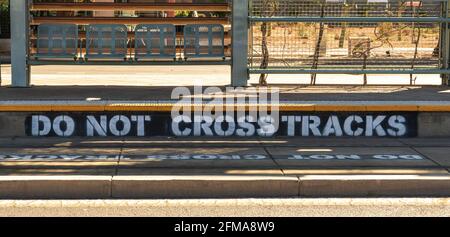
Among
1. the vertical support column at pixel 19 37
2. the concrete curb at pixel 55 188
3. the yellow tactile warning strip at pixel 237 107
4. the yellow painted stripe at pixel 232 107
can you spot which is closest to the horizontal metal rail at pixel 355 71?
the yellow tactile warning strip at pixel 237 107

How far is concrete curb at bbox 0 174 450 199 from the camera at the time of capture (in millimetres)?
6965

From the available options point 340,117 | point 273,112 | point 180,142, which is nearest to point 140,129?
point 180,142

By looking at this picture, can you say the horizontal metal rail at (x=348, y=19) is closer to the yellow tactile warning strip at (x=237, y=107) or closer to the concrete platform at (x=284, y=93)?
the concrete platform at (x=284, y=93)

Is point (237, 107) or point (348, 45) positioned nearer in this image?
point (237, 107)

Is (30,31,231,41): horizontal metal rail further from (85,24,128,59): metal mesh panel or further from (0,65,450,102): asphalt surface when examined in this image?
(0,65,450,102): asphalt surface

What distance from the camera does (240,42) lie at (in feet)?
37.5

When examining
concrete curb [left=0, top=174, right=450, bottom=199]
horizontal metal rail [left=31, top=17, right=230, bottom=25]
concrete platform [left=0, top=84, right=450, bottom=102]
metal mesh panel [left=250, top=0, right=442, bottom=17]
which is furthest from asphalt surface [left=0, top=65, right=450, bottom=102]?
concrete curb [left=0, top=174, right=450, bottom=199]

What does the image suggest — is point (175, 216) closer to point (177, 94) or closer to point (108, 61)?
point (177, 94)

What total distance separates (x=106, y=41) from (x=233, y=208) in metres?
5.93

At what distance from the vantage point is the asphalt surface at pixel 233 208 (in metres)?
6.34

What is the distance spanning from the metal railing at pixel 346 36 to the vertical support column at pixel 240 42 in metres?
0.15

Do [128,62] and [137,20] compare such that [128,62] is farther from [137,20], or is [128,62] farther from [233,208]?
[233,208]

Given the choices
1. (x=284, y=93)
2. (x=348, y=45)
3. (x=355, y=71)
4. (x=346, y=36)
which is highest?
(x=346, y=36)

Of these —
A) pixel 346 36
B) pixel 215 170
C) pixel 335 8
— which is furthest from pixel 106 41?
pixel 215 170
